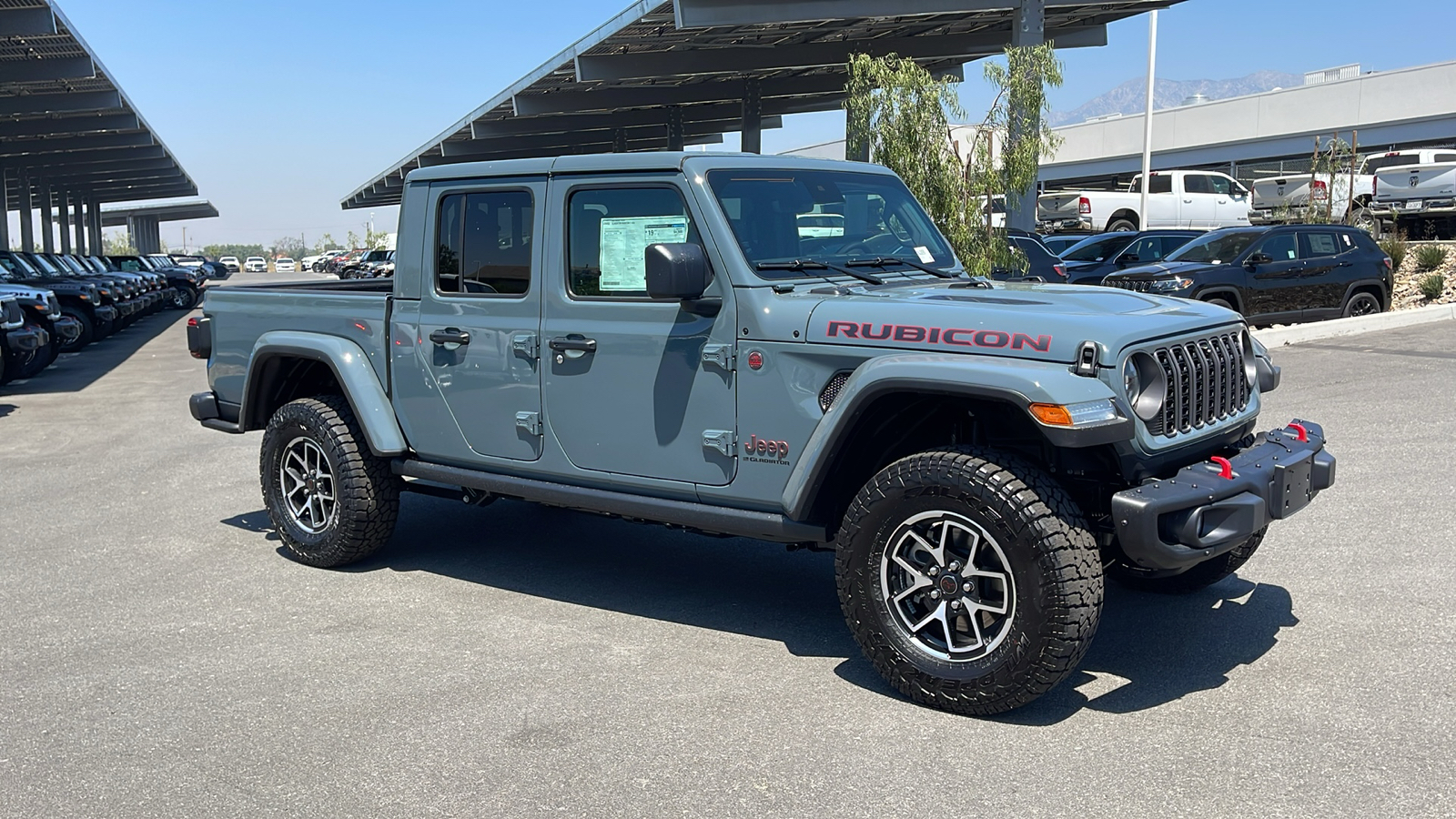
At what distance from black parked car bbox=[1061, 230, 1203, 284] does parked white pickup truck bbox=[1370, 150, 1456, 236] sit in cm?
997

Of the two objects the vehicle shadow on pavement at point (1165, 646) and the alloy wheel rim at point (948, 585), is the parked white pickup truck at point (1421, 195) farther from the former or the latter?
the alloy wheel rim at point (948, 585)

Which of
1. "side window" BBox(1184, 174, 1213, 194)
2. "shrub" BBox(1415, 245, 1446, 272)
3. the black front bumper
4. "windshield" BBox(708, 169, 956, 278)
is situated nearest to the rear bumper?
"windshield" BBox(708, 169, 956, 278)

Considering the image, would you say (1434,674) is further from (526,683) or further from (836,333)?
(526,683)

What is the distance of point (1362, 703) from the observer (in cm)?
436

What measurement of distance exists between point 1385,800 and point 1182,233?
1726cm

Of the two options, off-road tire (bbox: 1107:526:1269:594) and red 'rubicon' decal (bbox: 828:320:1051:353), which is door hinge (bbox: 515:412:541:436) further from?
off-road tire (bbox: 1107:526:1269:594)

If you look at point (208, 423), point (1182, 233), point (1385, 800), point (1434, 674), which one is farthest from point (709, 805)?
point (1182, 233)

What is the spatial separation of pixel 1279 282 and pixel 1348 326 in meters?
0.97

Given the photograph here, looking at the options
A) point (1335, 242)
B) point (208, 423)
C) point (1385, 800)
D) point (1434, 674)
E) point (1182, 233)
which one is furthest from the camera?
point (1182, 233)

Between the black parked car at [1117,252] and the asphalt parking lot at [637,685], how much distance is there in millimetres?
11225

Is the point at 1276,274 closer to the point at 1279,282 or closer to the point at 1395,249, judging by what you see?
the point at 1279,282

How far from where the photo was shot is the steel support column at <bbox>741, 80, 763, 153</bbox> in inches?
1326

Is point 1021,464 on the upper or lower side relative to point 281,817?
upper

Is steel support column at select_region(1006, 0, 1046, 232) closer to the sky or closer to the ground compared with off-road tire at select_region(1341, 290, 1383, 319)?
closer to the sky
